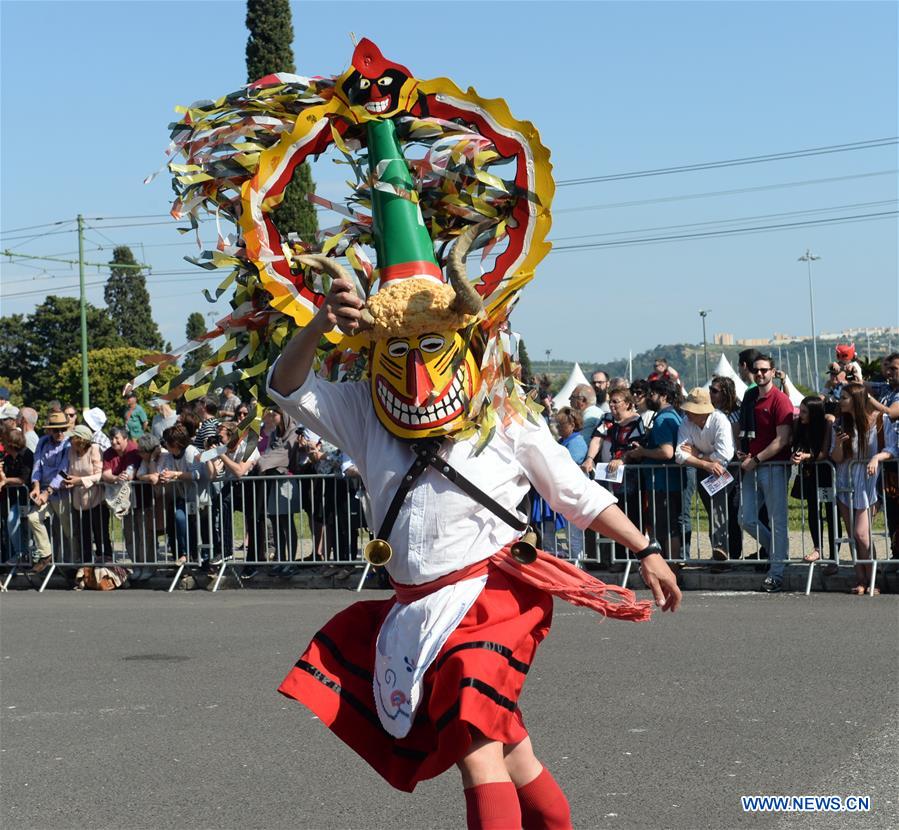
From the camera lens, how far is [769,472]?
40.4 feet

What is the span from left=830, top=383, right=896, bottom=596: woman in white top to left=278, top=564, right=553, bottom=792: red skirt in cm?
771

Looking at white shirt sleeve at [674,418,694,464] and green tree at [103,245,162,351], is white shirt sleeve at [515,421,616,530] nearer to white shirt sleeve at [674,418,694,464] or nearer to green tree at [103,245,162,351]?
white shirt sleeve at [674,418,694,464]

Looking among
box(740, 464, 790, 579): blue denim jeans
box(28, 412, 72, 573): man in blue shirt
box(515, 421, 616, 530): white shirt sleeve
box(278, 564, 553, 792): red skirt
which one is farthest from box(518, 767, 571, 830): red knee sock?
box(28, 412, 72, 573): man in blue shirt

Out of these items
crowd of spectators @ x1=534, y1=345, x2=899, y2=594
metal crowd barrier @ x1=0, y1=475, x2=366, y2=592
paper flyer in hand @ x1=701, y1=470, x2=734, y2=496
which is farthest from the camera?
metal crowd barrier @ x1=0, y1=475, x2=366, y2=592

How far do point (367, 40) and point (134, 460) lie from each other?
10.7m

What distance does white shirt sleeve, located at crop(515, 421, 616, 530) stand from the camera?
15.1ft

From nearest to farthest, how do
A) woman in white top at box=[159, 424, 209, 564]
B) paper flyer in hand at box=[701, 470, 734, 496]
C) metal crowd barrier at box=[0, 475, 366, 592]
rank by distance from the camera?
paper flyer in hand at box=[701, 470, 734, 496] < metal crowd barrier at box=[0, 475, 366, 592] < woman in white top at box=[159, 424, 209, 564]

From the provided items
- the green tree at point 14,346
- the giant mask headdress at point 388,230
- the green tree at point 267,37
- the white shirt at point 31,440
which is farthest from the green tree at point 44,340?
the giant mask headdress at point 388,230

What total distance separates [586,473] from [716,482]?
1420mm

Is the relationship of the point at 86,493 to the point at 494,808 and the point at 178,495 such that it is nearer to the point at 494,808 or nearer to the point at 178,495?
the point at 178,495

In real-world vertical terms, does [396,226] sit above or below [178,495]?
above

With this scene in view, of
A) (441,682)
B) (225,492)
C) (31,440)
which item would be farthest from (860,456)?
(31,440)

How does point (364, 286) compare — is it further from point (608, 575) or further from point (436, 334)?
point (608, 575)

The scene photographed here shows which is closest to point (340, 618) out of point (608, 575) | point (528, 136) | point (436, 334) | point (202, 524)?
point (436, 334)
